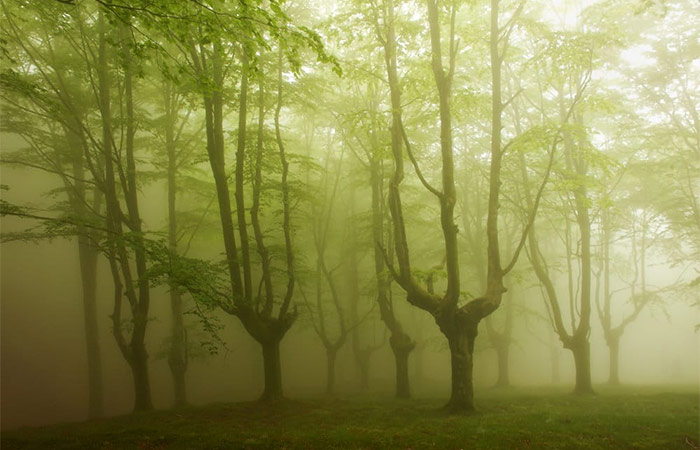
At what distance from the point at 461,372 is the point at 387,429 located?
3.04m

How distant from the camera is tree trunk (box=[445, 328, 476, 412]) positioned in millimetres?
11484

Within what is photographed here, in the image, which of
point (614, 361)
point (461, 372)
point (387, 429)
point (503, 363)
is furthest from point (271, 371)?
point (614, 361)

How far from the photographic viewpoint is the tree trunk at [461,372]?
37.7ft

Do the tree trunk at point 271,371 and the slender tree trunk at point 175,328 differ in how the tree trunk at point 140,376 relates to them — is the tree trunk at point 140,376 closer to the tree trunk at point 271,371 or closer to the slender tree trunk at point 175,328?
the slender tree trunk at point 175,328

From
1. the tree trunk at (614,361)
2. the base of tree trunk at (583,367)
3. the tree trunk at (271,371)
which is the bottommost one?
the tree trunk at (614,361)

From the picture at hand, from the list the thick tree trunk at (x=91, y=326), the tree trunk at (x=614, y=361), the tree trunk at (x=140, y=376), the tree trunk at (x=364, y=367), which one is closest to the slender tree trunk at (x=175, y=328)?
the tree trunk at (x=140, y=376)

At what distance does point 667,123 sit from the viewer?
18.6m

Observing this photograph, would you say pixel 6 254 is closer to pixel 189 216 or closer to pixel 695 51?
pixel 189 216

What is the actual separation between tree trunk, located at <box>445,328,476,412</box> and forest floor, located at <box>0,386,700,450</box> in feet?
1.34

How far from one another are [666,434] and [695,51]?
15365mm

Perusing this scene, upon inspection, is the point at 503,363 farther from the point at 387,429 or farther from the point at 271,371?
the point at 387,429

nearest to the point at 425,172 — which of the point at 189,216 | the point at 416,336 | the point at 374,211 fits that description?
the point at 374,211

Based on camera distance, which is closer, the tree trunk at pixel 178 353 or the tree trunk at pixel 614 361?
the tree trunk at pixel 178 353

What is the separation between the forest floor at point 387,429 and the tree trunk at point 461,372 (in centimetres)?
41
